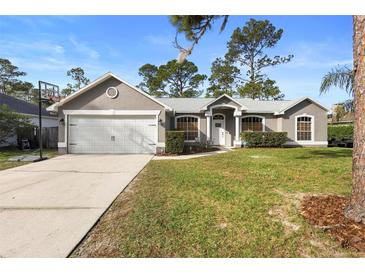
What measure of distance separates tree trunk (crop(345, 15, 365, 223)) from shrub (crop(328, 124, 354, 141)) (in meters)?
19.2

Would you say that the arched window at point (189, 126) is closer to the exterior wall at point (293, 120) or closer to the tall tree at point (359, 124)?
the exterior wall at point (293, 120)

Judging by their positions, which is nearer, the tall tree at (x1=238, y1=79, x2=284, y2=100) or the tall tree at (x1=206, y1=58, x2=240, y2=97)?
the tall tree at (x1=238, y1=79, x2=284, y2=100)

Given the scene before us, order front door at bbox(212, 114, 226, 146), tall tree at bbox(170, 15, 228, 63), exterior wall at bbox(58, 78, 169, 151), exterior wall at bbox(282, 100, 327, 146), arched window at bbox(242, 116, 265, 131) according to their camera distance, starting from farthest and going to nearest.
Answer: front door at bbox(212, 114, 226, 146) < arched window at bbox(242, 116, 265, 131) < exterior wall at bbox(282, 100, 327, 146) < exterior wall at bbox(58, 78, 169, 151) < tall tree at bbox(170, 15, 228, 63)

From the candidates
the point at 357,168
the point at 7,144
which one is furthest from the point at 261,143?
the point at 7,144

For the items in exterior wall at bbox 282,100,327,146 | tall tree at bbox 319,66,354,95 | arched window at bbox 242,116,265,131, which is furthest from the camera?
arched window at bbox 242,116,265,131

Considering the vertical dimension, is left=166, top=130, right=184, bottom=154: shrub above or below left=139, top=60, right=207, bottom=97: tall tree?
below

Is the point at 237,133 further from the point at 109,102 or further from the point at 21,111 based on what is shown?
the point at 21,111

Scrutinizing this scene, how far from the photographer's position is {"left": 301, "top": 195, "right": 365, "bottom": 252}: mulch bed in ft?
9.95

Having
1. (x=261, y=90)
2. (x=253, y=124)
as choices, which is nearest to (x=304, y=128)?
(x=253, y=124)

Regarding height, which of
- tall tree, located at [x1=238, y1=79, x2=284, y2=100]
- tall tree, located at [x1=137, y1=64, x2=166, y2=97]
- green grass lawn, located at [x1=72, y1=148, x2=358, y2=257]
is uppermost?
tall tree, located at [x1=137, y1=64, x2=166, y2=97]

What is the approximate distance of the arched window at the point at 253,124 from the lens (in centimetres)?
1734

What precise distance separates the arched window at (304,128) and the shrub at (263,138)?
1.80 m

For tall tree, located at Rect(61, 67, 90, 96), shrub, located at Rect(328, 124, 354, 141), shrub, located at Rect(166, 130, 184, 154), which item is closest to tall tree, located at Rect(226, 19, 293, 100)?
shrub, located at Rect(328, 124, 354, 141)

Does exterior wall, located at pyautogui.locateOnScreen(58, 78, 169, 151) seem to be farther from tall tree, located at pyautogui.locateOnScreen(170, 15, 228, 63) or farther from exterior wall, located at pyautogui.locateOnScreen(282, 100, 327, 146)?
exterior wall, located at pyautogui.locateOnScreen(282, 100, 327, 146)
